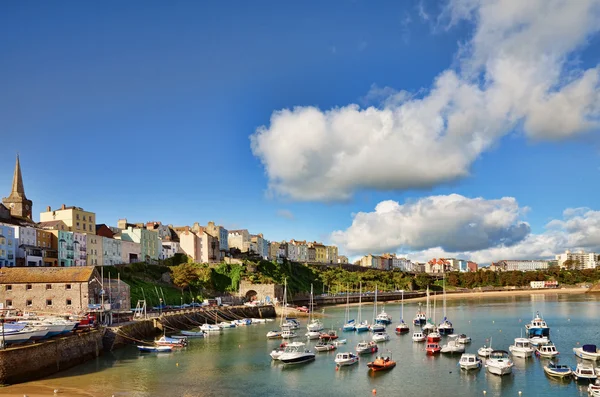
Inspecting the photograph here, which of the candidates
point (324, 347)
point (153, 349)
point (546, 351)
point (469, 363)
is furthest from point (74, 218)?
point (546, 351)

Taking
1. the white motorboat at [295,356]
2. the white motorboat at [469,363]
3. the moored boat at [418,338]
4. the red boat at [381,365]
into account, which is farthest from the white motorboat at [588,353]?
the white motorboat at [295,356]

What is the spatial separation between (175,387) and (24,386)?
Answer: 11.0 metres

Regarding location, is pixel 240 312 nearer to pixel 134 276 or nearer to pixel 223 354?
pixel 134 276

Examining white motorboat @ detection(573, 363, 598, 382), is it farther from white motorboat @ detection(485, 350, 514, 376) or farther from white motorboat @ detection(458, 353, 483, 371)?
white motorboat @ detection(458, 353, 483, 371)

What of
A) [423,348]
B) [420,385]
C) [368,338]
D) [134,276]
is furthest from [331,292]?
[420,385]

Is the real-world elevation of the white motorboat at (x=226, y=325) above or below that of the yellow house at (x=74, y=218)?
below

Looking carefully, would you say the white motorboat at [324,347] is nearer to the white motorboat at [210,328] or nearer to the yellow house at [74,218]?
the white motorboat at [210,328]

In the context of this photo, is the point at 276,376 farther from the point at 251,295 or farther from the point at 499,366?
the point at 251,295

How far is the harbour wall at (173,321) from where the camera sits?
5684 cm

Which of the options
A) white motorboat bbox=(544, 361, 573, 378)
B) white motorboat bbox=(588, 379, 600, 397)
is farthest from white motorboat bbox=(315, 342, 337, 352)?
white motorboat bbox=(588, 379, 600, 397)

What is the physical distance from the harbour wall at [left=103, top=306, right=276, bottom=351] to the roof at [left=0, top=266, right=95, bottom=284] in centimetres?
913

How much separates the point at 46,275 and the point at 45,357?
25.9 metres

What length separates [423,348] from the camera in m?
56.7

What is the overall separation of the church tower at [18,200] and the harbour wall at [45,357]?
6044cm
